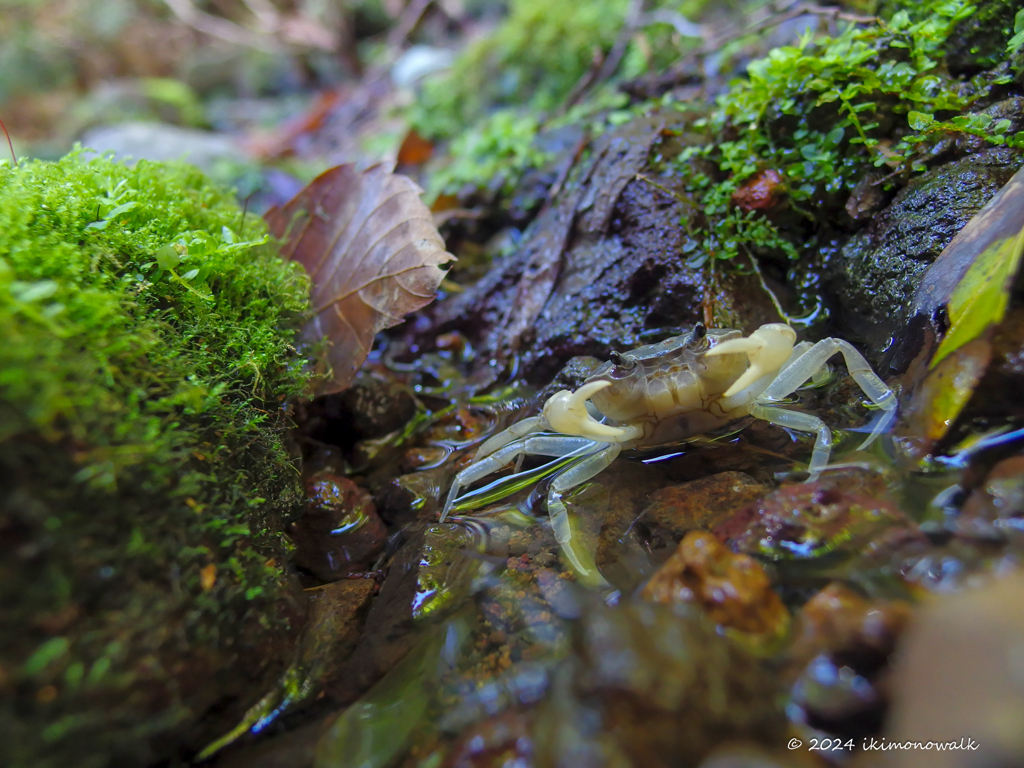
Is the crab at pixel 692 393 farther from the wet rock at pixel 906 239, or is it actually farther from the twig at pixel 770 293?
the twig at pixel 770 293

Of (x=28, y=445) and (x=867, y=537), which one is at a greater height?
(x=28, y=445)

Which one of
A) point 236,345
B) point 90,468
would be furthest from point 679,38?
point 90,468

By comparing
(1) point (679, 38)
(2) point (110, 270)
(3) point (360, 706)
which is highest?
(1) point (679, 38)

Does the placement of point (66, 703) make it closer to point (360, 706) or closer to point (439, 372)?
point (360, 706)

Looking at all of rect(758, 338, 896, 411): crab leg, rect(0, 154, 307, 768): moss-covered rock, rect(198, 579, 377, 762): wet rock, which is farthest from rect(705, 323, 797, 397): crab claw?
rect(0, 154, 307, 768): moss-covered rock

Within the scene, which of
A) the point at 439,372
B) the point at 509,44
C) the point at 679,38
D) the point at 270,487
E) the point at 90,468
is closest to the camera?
the point at 90,468

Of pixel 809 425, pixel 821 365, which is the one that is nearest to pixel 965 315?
pixel 821 365

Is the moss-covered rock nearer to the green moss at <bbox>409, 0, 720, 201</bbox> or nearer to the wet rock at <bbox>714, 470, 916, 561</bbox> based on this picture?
the wet rock at <bbox>714, 470, 916, 561</bbox>
